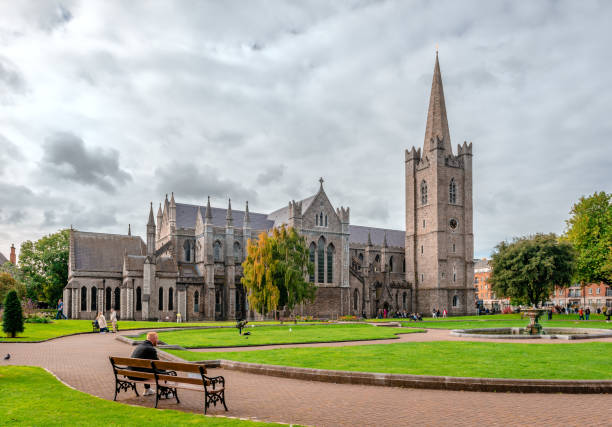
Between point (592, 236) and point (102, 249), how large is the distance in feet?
205

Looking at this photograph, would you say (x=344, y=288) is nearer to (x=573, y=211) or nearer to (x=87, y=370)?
(x=573, y=211)

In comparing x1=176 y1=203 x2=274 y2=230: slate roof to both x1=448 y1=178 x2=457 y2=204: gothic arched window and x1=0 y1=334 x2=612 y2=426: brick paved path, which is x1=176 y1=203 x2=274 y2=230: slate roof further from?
x1=0 y1=334 x2=612 y2=426: brick paved path

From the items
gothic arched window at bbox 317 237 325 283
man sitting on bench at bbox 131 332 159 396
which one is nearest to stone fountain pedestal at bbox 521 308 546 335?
man sitting on bench at bbox 131 332 159 396

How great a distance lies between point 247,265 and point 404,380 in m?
40.4

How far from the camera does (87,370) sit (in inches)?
646

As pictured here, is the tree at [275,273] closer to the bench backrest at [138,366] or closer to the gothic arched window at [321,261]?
the gothic arched window at [321,261]

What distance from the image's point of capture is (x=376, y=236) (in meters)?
92.6

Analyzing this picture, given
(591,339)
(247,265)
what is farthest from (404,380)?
(247,265)

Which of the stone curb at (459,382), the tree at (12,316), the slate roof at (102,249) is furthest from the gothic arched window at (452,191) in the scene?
the stone curb at (459,382)

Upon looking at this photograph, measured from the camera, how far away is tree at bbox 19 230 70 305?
7250 centimetres

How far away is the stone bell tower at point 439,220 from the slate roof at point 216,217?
2397 cm

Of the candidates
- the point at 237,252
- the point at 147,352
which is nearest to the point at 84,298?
the point at 237,252

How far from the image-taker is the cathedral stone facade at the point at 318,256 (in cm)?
6269

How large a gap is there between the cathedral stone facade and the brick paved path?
48.6 meters
